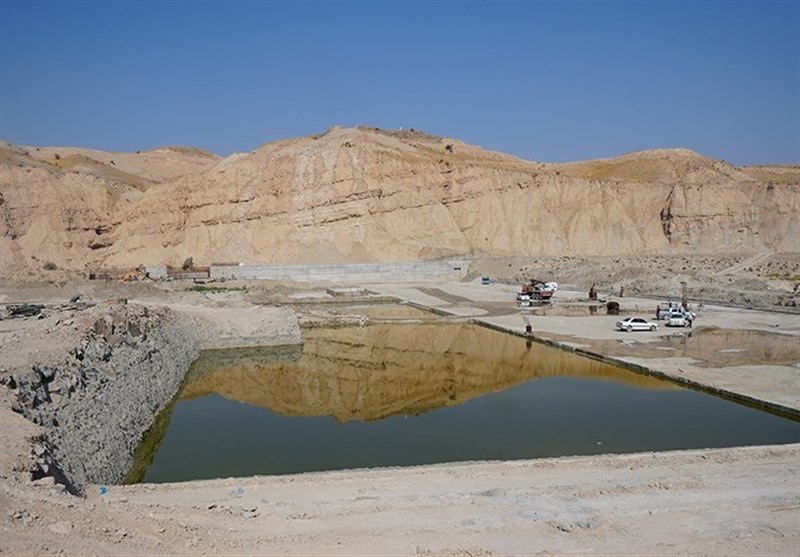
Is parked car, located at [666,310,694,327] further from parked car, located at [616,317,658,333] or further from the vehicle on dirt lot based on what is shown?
parked car, located at [616,317,658,333]

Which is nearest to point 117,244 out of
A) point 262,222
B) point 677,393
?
point 262,222

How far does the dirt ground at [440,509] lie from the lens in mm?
8977

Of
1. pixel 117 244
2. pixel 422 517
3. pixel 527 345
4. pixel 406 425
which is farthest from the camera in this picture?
pixel 117 244

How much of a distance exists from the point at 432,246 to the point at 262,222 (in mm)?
17807

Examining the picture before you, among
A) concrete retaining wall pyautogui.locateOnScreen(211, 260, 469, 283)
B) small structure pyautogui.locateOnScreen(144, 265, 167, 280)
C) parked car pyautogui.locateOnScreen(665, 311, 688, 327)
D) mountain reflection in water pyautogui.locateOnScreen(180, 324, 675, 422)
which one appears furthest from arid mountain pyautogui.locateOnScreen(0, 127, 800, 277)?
mountain reflection in water pyautogui.locateOnScreen(180, 324, 675, 422)

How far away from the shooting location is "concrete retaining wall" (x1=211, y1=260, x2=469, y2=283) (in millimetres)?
59938

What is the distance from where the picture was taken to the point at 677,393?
2167 centimetres

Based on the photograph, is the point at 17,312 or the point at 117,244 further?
the point at 117,244

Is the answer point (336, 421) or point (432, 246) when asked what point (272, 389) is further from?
point (432, 246)

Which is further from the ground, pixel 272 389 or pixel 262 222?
pixel 262 222

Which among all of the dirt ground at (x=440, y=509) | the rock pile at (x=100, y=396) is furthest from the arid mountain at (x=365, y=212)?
the dirt ground at (x=440, y=509)

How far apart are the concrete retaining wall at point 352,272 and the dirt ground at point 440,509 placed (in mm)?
43329

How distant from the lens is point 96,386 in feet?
55.0

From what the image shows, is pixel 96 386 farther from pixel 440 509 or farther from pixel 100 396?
pixel 440 509
